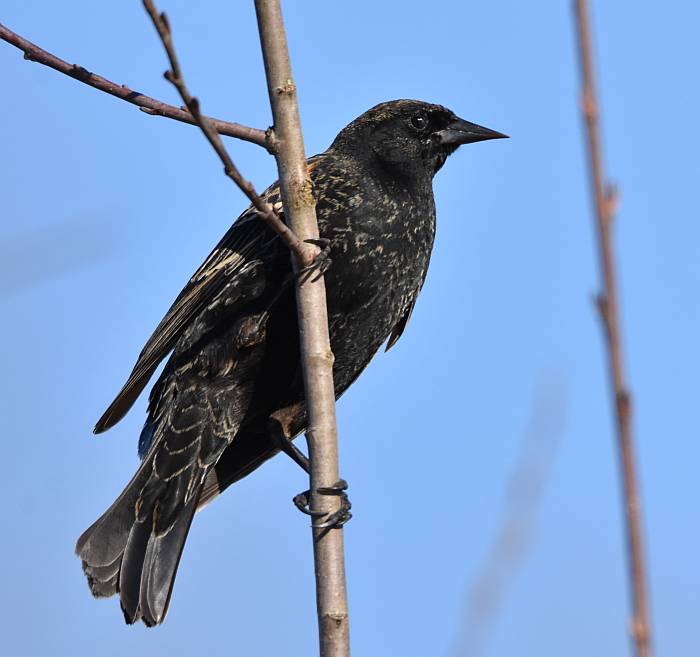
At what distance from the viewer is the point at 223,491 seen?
409cm

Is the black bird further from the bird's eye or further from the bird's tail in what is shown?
the bird's eye

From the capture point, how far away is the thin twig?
69.9 inches

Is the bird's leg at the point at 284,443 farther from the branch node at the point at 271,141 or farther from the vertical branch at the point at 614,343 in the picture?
the vertical branch at the point at 614,343

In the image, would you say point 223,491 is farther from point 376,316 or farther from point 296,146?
point 296,146

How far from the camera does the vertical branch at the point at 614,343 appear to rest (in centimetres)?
82

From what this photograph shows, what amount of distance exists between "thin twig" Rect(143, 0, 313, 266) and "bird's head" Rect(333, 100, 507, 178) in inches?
63.4

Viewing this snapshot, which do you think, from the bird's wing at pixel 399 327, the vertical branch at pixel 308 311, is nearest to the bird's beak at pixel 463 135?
the bird's wing at pixel 399 327

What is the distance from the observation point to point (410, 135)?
437 centimetres

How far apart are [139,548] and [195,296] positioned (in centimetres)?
91

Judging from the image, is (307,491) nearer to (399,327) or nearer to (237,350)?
(237,350)

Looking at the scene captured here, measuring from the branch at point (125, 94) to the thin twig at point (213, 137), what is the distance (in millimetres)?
248

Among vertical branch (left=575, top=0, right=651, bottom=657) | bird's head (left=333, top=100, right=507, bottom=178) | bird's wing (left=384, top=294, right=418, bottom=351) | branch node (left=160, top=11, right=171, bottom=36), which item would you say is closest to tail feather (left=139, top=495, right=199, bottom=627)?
bird's wing (left=384, top=294, right=418, bottom=351)

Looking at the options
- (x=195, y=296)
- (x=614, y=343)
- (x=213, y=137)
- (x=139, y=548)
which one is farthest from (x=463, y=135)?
(x=614, y=343)

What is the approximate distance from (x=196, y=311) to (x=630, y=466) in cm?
307
